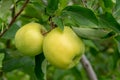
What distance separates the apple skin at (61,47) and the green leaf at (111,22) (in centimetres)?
14

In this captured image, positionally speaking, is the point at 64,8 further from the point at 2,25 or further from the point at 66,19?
the point at 2,25

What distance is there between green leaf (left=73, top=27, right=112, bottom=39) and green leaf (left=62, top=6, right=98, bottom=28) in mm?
37

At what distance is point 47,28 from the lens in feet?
5.76

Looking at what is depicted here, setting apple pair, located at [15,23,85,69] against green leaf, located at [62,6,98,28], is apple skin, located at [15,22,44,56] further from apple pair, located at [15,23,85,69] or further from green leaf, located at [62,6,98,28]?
green leaf, located at [62,6,98,28]

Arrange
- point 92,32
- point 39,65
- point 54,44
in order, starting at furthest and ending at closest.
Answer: point 39,65
point 92,32
point 54,44

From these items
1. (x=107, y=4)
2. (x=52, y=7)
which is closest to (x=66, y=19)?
(x=52, y=7)

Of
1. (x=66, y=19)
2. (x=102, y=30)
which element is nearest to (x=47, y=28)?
(x=66, y=19)

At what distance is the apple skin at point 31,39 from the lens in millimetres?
1598

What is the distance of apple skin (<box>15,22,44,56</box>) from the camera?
1598mm

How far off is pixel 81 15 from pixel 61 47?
171mm

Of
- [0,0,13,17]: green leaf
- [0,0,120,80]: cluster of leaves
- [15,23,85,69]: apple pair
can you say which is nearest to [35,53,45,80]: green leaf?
[0,0,120,80]: cluster of leaves

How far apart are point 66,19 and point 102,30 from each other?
154 millimetres

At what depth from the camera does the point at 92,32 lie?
1676mm

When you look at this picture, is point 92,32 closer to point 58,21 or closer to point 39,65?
point 58,21
